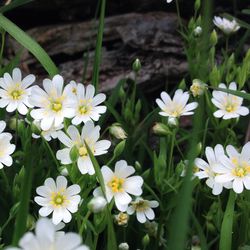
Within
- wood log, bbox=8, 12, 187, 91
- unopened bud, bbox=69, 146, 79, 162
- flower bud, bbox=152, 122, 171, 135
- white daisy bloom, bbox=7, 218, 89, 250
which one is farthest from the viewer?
wood log, bbox=8, 12, 187, 91

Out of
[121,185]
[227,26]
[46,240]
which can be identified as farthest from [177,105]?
[46,240]

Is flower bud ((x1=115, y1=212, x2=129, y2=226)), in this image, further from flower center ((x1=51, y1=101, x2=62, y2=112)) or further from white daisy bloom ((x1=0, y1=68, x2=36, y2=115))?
white daisy bloom ((x1=0, y1=68, x2=36, y2=115))

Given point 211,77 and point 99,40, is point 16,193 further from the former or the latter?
point 211,77

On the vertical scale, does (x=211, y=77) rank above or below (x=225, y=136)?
above

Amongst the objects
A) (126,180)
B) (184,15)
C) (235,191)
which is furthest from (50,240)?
(184,15)

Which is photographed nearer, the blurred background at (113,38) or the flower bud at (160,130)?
the flower bud at (160,130)

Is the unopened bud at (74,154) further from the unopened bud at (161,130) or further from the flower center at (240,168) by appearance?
the flower center at (240,168)

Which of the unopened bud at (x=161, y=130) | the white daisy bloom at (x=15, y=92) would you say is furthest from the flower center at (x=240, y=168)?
the white daisy bloom at (x=15, y=92)

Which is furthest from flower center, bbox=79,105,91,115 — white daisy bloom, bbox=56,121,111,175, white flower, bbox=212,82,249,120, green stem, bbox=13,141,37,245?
green stem, bbox=13,141,37,245
